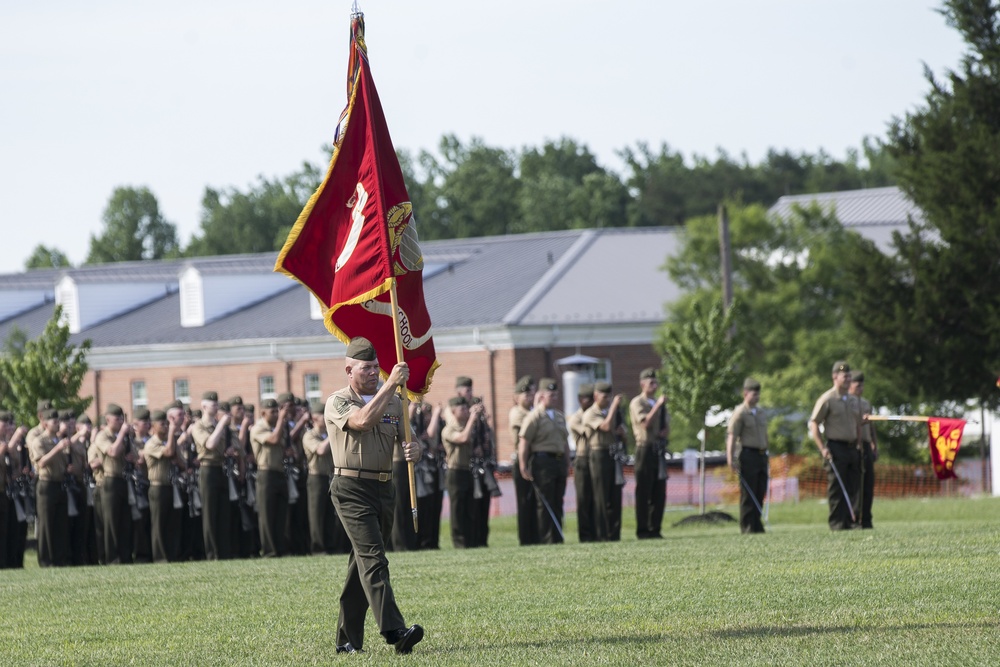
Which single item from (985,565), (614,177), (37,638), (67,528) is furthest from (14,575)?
(614,177)

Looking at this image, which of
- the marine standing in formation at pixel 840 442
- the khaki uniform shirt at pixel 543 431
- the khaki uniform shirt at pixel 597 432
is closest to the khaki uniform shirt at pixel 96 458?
the khaki uniform shirt at pixel 543 431

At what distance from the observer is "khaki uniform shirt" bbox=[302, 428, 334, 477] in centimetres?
1977

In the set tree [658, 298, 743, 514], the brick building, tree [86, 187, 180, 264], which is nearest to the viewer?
tree [658, 298, 743, 514]

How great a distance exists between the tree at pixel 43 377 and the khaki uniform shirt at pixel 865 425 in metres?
16.4

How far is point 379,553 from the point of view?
10.0 m

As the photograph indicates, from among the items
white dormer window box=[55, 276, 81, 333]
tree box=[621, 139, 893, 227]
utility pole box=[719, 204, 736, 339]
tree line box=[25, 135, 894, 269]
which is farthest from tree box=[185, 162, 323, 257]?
utility pole box=[719, 204, 736, 339]

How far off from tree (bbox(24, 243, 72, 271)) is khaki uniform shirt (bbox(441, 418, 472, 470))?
6975cm

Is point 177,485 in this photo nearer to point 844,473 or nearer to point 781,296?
point 844,473

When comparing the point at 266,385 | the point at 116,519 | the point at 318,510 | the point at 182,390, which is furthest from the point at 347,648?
the point at 182,390

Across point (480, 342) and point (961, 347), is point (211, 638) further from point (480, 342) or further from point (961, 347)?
point (480, 342)

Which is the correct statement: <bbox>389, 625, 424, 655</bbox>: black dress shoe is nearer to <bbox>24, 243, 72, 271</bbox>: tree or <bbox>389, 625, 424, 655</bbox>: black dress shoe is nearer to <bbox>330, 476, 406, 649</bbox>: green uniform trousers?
<bbox>330, 476, 406, 649</bbox>: green uniform trousers

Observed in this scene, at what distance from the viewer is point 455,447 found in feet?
66.5

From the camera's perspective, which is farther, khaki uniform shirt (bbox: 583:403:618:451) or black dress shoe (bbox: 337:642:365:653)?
khaki uniform shirt (bbox: 583:403:618:451)

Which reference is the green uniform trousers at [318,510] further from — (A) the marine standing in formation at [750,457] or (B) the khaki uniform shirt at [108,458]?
(A) the marine standing in formation at [750,457]
